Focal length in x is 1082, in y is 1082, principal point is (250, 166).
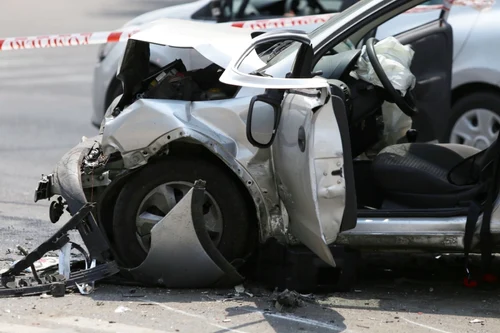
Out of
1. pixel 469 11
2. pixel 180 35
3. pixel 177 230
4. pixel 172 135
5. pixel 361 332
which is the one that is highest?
pixel 469 11

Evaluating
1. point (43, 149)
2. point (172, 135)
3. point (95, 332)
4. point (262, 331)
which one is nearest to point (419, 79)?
point (172, 135)

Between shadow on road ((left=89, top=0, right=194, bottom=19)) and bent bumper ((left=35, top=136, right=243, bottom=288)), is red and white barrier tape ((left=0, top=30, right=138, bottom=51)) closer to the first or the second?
bent bumper ((left=35, top=136, right=243, bottom=288))

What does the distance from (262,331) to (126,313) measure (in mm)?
718

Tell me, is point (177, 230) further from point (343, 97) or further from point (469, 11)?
point (469, 11)

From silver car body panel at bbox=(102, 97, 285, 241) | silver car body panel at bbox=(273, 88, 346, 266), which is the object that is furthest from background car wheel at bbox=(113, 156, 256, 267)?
silver car body panel at bbox=(273, 88, 346, 266)

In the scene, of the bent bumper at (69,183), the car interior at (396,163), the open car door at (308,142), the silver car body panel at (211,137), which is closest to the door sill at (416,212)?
the car interior at (396,163)

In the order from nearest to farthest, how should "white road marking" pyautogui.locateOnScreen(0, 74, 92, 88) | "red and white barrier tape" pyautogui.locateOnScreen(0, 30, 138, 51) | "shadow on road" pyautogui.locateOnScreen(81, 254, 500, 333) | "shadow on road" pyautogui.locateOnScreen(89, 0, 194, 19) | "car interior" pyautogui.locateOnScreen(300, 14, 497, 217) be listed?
1. "shadow on road" pyautogui.locateOnScreen(81, 254, 500, 333)
2. "car interior" pyautogui.locateOnScreen(300, 14, 497, 217)
3. "red and white barrier tape" pyautogui.locateOnScreen(0, 30, 138, 51)
4. "white road marking" pyautogui.locateOnScreen(0, 74, 92, 88)
5. "shadow on road" pyautogui.locateOnScreen(89, 0, 194, 19)

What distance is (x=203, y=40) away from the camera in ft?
19.6

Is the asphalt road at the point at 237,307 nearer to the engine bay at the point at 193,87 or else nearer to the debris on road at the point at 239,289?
the debris on road at the point at 239,289

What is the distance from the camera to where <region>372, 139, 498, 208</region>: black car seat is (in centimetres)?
592

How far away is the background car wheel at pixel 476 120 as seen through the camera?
8.66 metres

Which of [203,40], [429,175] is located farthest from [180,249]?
[429,175]

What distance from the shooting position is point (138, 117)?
581cm

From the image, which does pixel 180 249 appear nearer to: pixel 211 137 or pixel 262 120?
pixel 211 137
